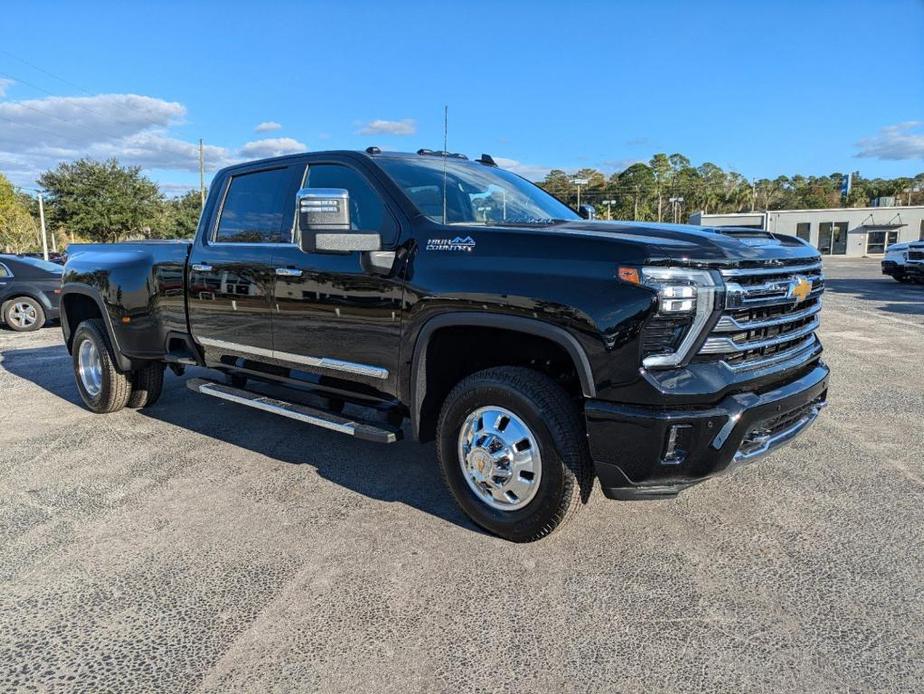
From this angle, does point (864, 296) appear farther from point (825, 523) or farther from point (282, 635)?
point (282, 635)

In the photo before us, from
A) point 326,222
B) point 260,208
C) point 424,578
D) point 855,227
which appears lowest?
point 424,578

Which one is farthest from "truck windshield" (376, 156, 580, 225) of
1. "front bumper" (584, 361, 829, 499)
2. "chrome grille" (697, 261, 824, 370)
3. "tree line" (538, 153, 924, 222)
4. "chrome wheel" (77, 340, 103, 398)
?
"tree line" (538, 153, 924, 222)

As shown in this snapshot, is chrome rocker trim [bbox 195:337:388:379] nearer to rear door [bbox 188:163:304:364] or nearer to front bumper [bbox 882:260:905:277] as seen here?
rear door [bbox 188:163:304:364]

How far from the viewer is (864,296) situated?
1551cm

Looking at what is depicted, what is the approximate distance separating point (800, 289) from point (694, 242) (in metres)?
0.71

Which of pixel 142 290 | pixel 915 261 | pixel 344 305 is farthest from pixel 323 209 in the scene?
pixel 915 261

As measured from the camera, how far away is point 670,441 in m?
2.65

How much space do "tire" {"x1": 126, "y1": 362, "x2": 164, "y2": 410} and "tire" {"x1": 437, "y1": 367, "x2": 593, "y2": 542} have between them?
3593 millimetres

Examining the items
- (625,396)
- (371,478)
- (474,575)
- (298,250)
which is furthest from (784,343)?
(298,250)

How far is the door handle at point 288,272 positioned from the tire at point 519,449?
1.36 meters

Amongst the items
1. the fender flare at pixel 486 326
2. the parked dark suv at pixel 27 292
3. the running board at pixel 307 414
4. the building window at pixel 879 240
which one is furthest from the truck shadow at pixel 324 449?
the building window at pixel 879 240

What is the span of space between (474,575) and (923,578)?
198 centimetres

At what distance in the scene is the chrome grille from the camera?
9.01 ft

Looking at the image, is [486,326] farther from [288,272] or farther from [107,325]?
[107,325]
